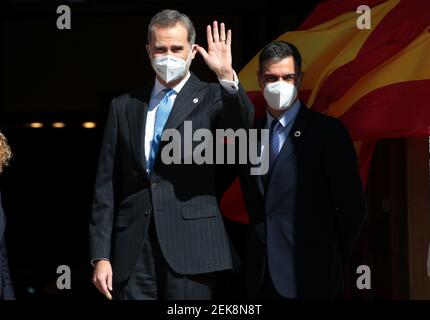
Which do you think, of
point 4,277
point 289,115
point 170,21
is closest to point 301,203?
point 289,115

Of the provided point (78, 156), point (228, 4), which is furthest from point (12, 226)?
point (228, 4)

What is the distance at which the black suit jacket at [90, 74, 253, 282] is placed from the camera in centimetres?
536

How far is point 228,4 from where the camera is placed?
27.7ft

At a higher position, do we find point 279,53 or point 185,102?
point 279,53

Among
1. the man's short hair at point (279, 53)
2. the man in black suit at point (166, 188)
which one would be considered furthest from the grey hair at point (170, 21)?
the man's short hair at point (279, 53)

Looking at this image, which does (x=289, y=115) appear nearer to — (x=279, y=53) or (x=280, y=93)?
(x=280, y=93)

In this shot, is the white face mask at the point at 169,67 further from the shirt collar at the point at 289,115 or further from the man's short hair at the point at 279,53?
the shirt collar at the point at 289,115

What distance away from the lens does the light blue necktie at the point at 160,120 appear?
5441 mm

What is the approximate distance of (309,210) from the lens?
5520 millimetres

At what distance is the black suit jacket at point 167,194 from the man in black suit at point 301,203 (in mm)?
239

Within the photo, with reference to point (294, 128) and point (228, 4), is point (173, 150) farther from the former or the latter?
point (228, 4)

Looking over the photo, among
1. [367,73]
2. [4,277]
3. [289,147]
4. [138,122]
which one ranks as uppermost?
[367,73]

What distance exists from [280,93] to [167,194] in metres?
0.76

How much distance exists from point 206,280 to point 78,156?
469 cm
